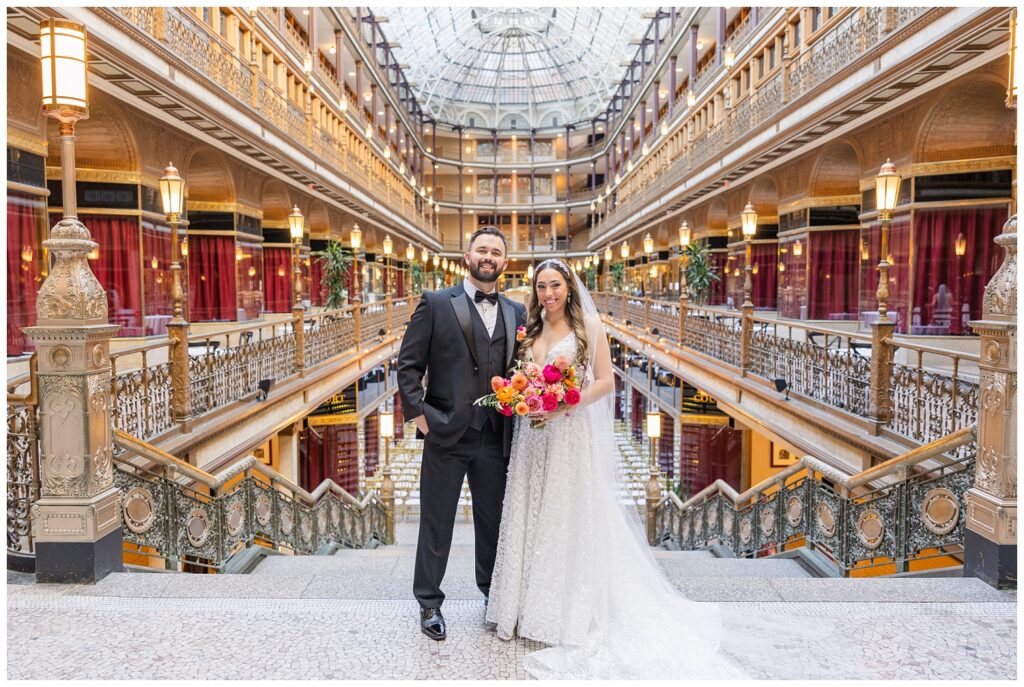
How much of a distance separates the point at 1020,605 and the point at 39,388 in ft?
17.5

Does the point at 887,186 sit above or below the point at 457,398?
above

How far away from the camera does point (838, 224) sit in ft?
59.9

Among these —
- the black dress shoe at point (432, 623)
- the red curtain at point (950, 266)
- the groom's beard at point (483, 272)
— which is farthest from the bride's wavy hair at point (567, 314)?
the red curtain at point (950, 266)

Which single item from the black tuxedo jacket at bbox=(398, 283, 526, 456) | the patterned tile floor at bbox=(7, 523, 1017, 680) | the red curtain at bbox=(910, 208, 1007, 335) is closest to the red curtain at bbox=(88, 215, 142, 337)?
the patterned tile floor at bbox=(7, 523, 1017, 680)

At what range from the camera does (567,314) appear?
3.73 metres

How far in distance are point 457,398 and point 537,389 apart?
495 millimetres

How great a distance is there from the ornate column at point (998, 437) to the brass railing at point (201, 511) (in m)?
5.51

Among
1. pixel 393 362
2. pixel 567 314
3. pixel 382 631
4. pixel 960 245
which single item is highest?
pixel 960 245

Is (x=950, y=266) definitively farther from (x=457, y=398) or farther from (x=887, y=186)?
(x=457, y=398)

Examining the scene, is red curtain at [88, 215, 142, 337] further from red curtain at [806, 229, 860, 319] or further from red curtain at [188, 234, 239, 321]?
red curtain at [806, 229, 860, 319]

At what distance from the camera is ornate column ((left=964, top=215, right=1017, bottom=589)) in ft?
13.2

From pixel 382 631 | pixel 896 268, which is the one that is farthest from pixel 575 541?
pixel 896 268

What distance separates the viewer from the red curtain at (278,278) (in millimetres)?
23556

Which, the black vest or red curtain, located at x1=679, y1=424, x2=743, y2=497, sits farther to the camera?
red curtain, located at x1=679, y1=424, x2=743, y2=497
